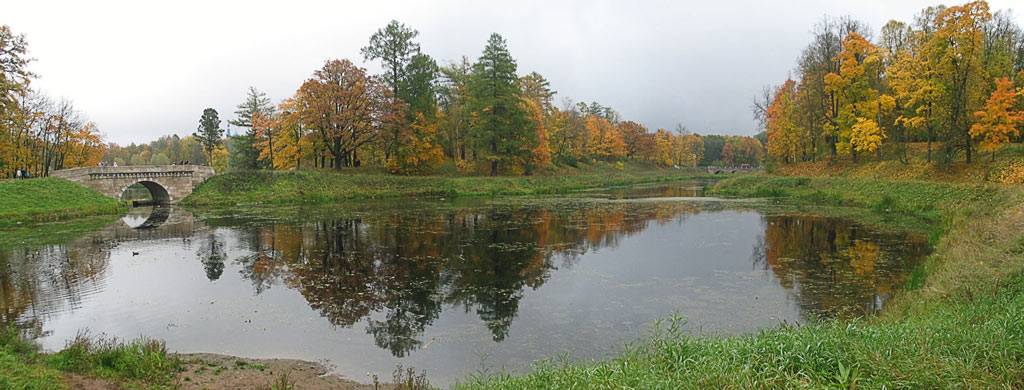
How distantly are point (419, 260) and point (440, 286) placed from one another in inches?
124

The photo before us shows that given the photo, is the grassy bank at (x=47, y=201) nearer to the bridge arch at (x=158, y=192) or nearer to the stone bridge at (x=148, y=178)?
the stone bridge at (x=148, y=178)

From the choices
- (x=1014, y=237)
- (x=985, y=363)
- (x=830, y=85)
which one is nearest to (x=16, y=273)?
(x=985, y=363)

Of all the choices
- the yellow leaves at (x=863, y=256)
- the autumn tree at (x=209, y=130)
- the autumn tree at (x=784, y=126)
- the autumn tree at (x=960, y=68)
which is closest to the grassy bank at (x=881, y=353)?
the yellow leaves at (x=863, y=256)

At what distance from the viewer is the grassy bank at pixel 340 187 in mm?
35094

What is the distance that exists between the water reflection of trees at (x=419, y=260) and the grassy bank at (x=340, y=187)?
12359 mm

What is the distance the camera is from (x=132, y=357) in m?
6.84

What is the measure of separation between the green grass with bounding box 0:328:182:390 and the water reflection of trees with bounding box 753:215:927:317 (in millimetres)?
10080

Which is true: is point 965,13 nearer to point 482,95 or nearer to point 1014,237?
point 1014,237

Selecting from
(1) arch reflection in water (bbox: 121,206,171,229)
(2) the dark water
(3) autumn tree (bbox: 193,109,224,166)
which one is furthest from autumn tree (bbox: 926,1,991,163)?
(3) autumn tree (bbox: 193,109,224,166)

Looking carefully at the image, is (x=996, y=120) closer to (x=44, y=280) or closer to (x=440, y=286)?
(x=440, y=286)

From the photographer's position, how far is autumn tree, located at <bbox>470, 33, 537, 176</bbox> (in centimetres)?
4603

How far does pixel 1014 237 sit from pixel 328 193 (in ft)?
116

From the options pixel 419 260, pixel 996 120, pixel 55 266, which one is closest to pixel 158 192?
pixel 55 266

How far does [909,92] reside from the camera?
1142 inches
